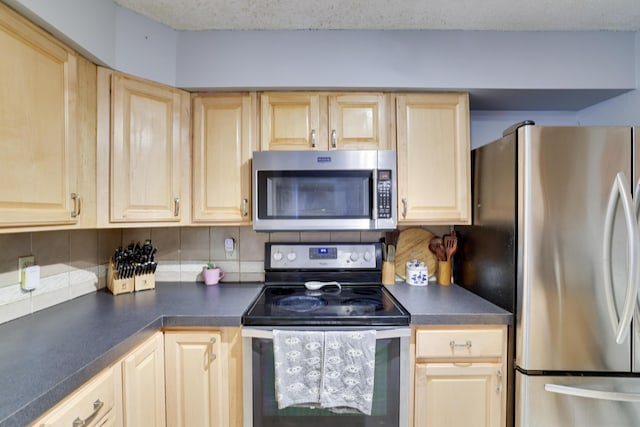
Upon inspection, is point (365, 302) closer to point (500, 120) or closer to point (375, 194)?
point (375, 194)

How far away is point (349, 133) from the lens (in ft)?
5.33

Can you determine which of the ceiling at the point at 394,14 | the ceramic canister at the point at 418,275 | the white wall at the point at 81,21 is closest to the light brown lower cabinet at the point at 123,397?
the white wall at the point at 81,21

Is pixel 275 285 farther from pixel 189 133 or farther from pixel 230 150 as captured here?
pixel 189 133

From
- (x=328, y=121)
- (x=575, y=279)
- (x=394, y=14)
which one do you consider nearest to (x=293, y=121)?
(x=328, y=121)

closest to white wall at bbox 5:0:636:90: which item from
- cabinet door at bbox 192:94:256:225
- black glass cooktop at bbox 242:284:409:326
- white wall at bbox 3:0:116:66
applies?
cabinet door at bbox 192:94:256:225

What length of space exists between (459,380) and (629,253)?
0.85 metres

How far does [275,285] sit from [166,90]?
1249mm

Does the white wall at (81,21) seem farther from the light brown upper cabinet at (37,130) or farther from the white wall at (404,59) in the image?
the white wall at (404,59)

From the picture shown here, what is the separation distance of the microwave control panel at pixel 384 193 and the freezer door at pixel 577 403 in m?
0.92

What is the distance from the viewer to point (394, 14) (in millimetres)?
1458

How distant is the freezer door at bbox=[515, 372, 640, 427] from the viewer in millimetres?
1201

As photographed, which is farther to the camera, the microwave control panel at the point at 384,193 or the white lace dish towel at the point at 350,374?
the microwave control panel at the point at 384,193

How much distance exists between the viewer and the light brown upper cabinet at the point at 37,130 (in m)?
0.98

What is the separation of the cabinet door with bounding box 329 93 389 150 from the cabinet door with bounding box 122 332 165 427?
4.15 feet
